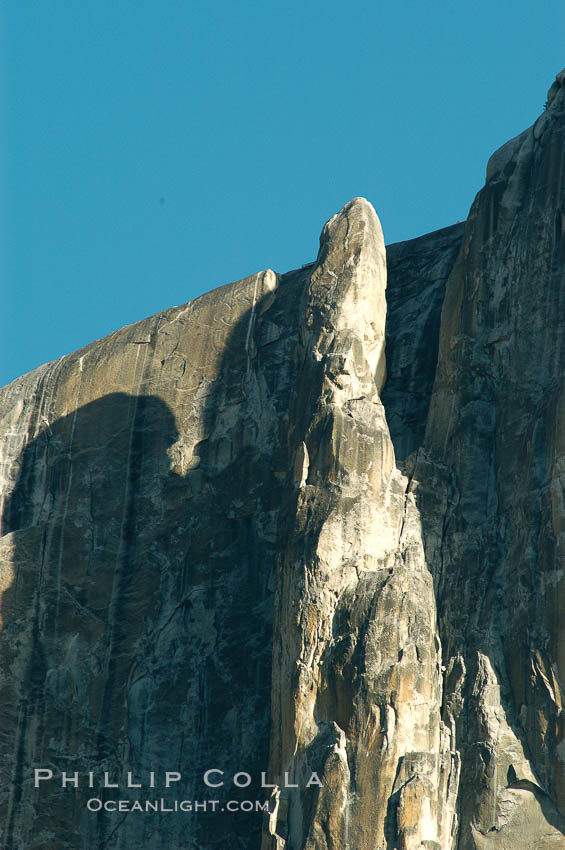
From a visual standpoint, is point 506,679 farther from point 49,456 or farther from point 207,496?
point 49,456

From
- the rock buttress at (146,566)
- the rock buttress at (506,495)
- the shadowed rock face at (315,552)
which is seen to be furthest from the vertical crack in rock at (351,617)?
the rock buttress at (146,566)

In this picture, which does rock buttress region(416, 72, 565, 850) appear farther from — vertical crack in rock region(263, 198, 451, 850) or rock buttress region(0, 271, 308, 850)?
rock buttress region(0, 271, 308, 850)

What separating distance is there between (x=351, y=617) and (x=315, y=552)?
1075mm

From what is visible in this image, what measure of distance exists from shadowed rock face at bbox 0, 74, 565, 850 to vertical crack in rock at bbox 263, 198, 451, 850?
38 millimetres

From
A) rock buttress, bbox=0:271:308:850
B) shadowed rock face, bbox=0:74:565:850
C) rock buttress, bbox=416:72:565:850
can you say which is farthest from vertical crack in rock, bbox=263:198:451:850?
rock buttress, bbox=0:271:308:850

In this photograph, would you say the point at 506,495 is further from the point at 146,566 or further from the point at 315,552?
the point at 146,566

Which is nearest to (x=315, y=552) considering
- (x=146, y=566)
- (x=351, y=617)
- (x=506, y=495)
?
(x=351, y=617)

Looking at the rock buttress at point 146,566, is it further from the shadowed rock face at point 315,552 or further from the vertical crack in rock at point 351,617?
the vertical crack in rock at point 351,617

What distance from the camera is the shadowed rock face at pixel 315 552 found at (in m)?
23.0

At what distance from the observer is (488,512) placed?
81.8 ft

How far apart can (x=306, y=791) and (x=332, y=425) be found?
4881 millimetres

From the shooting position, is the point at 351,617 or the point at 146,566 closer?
the point at 351,617

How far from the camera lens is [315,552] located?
24.2 metres

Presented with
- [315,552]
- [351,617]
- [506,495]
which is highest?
[506,495]
